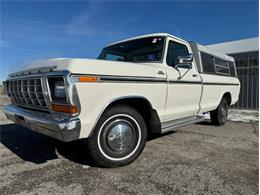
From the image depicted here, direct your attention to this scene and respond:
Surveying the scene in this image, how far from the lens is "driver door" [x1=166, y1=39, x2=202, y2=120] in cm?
413

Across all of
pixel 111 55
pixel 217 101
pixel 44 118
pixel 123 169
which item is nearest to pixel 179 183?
pixel 123 169

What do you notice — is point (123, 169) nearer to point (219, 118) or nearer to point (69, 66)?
point (69, 66)

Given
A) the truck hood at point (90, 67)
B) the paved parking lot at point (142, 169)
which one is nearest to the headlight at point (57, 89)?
the truck hood at point (90, 67)

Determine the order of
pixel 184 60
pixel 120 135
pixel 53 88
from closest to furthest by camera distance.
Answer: pixel 53 88, pixel 120 135, pixel 184 60

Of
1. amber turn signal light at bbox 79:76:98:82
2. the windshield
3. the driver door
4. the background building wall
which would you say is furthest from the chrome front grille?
the background building wall

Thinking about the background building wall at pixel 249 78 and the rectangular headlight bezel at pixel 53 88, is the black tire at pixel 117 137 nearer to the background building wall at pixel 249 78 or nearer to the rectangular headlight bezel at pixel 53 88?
the rectangular headlight bezel at pixel 53 88

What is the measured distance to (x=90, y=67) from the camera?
2795mm

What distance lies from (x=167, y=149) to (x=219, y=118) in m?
3.25

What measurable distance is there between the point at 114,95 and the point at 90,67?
0.54 metres

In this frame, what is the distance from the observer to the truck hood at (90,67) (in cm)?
270

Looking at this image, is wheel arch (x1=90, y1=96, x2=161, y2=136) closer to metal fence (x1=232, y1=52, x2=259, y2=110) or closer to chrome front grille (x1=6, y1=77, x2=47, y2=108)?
chrome front grille (x1=6, y1=77, x2=47, y2=108)

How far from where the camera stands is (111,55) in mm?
4973

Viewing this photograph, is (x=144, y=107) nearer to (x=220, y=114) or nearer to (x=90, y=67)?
(x=90, y=67)

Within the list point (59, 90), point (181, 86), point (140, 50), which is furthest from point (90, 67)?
point (181, 86)
